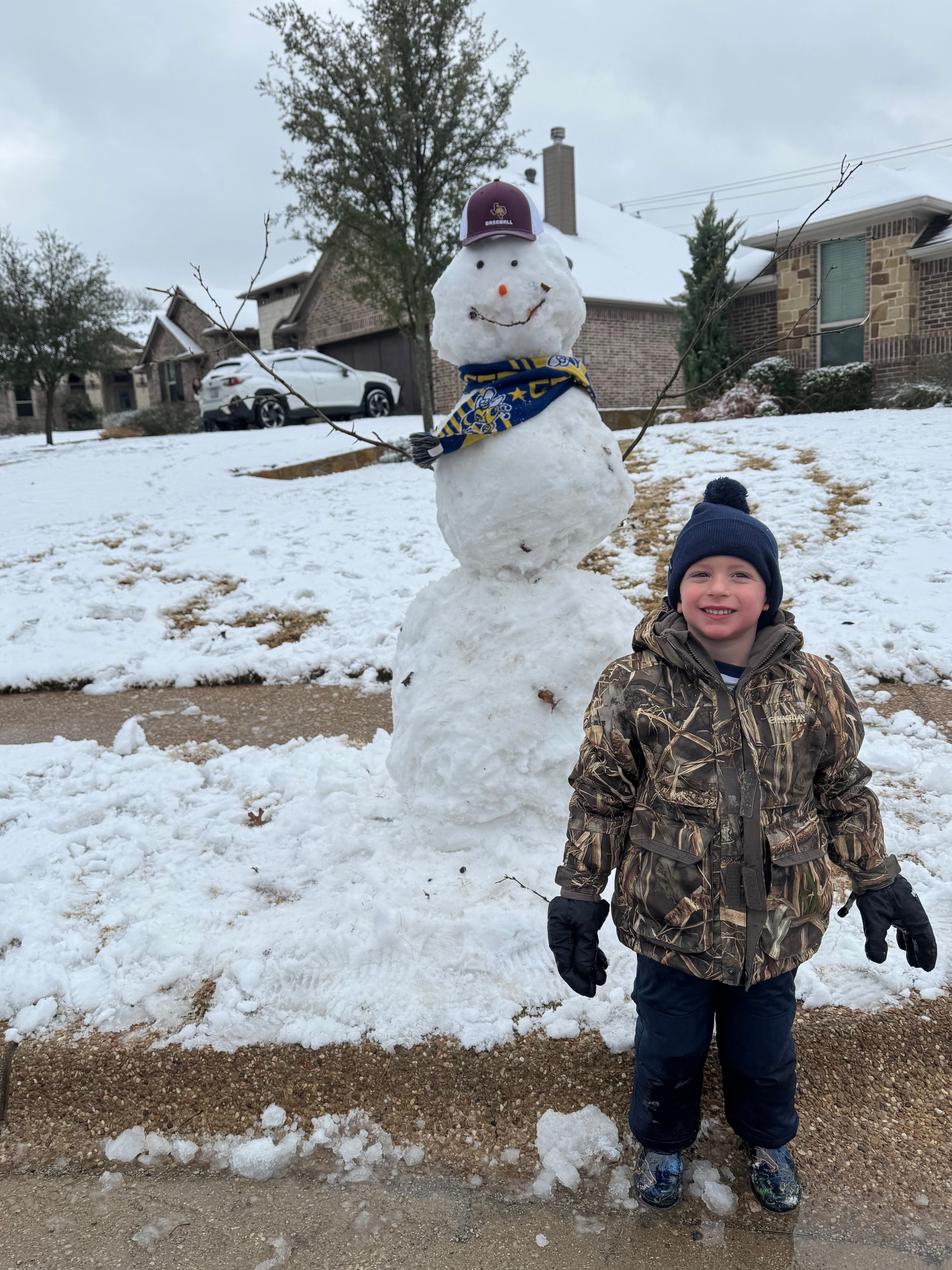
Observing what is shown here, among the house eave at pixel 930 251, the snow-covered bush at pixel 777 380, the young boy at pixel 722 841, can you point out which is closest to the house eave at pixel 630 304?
the snow-covered bush at pixel 777 380

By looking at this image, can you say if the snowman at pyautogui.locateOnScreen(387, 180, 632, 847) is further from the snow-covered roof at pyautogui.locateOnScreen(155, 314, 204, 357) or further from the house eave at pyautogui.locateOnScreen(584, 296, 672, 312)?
the snow-covered roof at pyautogui.locateOnScreen(155, 314, 204, 357)

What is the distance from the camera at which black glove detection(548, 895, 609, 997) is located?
172 cm

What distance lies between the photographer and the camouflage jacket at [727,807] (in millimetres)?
1678

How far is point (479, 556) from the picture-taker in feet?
9.73

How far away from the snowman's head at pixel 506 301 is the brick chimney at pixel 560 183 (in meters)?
20.0

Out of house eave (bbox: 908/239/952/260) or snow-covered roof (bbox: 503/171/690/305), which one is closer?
house eave (bbox: 908/239/952/260)

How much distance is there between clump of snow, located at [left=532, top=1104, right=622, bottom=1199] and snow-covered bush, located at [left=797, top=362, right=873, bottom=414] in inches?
527

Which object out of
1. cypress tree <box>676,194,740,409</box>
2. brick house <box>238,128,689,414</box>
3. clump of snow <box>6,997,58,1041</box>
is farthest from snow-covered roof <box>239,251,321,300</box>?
clump of snow <box>6,997,58,1041</box>

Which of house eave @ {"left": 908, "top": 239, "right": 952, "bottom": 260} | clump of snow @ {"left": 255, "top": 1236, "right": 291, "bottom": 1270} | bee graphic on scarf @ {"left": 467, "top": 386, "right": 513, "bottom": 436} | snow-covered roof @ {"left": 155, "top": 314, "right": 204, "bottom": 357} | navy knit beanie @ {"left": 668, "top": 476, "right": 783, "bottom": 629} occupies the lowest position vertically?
clump of snow @ {"left": 255, "top": 1236, "right": 291, "bottom": 1270}

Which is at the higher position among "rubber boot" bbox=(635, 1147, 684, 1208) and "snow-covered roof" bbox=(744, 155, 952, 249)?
"snow-covered roof" bbox=(744, 155, 952, 249)

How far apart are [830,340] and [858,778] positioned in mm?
15414

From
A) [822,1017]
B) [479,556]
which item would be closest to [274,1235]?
[822,1017]

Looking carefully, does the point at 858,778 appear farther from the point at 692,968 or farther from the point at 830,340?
the point at 830,340

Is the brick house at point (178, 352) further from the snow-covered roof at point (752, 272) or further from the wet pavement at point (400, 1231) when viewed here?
the wet pavement at point (400, 1231)
